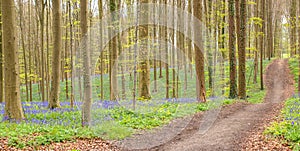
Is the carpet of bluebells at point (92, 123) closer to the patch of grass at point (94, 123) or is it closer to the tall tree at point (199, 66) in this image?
the patch of grass at point (94, 123)

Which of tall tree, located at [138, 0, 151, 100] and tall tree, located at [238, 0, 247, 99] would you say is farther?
tall tree, located at [238, 0, 247, 99]

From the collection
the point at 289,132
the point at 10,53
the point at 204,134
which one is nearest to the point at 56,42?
the point at 10,53

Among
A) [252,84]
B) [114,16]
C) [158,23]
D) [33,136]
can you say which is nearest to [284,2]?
[252,84]

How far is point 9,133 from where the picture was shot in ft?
24.5

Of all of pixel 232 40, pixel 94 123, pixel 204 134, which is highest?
pixel 232 40

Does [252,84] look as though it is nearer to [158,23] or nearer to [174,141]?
[158,23]

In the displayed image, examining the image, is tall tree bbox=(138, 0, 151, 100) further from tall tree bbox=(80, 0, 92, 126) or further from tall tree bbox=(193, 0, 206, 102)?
tall tree bbox=(80, 0, 92, 126)

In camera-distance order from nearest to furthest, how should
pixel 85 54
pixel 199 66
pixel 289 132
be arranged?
pixel 289 132
pixel 85 54
pixel 199 66

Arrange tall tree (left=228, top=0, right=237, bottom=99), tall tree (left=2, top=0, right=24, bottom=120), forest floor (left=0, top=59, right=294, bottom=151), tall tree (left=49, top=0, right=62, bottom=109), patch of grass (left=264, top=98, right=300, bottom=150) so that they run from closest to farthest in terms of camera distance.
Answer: patch of grass (left=264, top=98, right=300, bottom=150)
forest floor (left=0, top=59, right=294, bottom=151)
tall tree (left=2, top=0, right=24, bottom=120)
tall tree (left=49, top=0, right=62, bottom=109)
tall tree (left=228, top=0, right=237, bottom=99)

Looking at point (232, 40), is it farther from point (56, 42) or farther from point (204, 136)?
point (56, 42)

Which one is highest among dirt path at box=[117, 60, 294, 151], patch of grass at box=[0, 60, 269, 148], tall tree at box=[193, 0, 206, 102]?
tall tree at box=[193, 0, 206, 102]

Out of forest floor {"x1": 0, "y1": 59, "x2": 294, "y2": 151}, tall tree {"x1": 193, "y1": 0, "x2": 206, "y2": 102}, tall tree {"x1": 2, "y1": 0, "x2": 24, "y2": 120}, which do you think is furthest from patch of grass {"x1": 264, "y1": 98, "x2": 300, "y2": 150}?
tall tree {"x1": 2, "y1": 0, "x2": 24, "y2": 120}

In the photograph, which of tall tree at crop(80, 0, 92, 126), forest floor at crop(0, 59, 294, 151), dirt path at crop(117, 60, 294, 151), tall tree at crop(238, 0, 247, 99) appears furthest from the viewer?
tall tree at crop(238, 0, 247, 99)

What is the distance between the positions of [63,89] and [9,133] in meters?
25.2
